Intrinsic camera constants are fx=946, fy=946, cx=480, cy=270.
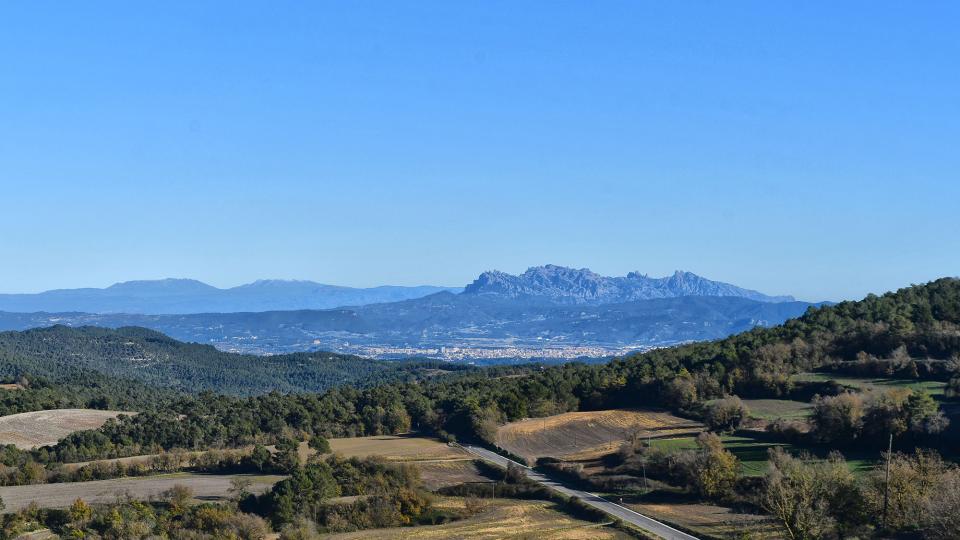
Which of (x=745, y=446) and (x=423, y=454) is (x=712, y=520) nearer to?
(x=745, y=446)

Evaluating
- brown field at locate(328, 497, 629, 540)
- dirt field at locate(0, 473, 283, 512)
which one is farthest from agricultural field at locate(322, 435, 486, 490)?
brown field at locate(328, 497, 629, 540)

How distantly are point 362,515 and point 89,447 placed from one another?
3788 cm

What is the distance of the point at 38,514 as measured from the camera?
5325 centimetres

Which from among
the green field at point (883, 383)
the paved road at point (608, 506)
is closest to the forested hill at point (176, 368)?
the green field at point (883, 383)

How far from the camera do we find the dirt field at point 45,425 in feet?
288

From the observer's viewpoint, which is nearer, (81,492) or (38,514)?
(38,514)

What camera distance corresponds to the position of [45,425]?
307ft

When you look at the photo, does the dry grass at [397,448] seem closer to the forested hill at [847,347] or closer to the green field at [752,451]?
the green field at [752,451]

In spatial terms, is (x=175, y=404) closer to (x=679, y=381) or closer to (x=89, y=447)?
(x=89, y=447)

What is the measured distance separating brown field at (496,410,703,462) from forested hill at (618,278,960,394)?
9462 millimetres

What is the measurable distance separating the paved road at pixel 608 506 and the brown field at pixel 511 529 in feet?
6.66

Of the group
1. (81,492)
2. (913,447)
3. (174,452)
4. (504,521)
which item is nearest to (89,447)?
(174,452)

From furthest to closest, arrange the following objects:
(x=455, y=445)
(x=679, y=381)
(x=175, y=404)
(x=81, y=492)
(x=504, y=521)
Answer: (x=175, y=404)
(x=679, y=381)
(x=455, y=445)
(x=81, y=492)
(x=504, y=521)

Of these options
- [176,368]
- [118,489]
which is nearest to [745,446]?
[118,489]
